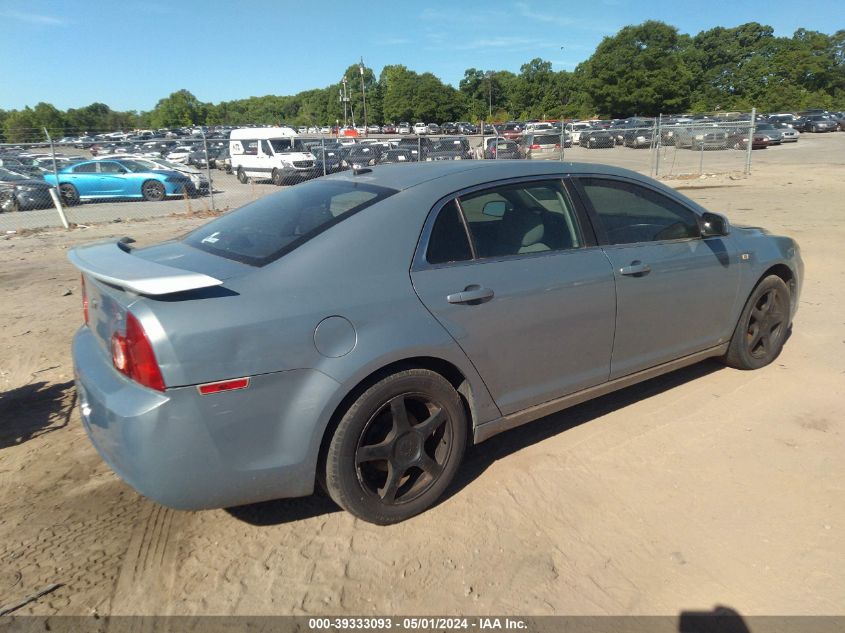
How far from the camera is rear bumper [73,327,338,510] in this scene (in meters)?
2.42

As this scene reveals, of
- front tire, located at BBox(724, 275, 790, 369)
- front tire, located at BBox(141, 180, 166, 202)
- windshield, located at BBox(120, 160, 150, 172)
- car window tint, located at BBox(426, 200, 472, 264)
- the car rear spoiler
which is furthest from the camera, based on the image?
windshield, located at BBox(120, 160, 150, 172)

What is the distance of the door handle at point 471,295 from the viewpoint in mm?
2961

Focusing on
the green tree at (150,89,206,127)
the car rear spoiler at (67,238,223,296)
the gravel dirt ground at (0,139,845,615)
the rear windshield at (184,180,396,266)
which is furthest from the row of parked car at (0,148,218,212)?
→ the green tree at (150,89,206,127)

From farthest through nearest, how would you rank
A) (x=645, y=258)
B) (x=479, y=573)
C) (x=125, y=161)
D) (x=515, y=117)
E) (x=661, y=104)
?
(x=515, y=117), (x=661, y=104), (x=125, y=161), (x=645, y=258), (x=479, y=573)

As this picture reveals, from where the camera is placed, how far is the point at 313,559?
275cm

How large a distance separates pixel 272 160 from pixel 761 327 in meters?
22.6

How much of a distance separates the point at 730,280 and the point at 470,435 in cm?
223

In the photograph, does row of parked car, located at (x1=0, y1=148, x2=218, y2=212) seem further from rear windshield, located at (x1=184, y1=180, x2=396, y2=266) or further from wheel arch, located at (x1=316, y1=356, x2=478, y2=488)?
wheel arch, located at (x1=316, y1=356, x2=478, y2=488)

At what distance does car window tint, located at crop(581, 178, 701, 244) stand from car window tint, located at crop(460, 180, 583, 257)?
0.79 ft

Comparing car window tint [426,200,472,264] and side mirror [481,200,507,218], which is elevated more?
side mirror [481,200,507,218]

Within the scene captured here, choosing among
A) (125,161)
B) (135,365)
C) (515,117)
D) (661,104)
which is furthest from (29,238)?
(515,117)

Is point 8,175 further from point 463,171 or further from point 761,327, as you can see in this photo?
point 761,327

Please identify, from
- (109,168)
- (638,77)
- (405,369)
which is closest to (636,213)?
(405,369)

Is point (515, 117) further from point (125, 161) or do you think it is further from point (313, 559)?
point (313, 559)
